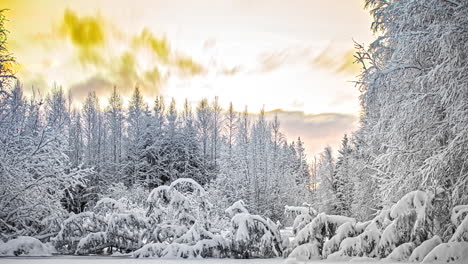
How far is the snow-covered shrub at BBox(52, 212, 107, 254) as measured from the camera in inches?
539

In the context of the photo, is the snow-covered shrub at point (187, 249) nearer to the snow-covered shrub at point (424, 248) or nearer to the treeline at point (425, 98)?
the treeline at point (425, 98)

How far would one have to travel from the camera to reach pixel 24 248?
12805mm

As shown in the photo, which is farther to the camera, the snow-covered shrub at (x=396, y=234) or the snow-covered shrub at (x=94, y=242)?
the snow-covered shrub at (x=94, y=242)

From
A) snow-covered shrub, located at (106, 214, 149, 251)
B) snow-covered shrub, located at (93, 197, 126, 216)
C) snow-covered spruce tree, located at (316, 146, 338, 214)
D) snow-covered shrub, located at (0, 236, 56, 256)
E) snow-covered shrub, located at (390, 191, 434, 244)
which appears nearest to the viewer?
snow-covered shrub, located at (390, 191, 434, 244)

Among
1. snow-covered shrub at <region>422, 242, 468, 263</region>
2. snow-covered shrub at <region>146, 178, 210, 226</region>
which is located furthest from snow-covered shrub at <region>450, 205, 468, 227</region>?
snow-covered shrub at <region>146, 178, 210, 226</region>

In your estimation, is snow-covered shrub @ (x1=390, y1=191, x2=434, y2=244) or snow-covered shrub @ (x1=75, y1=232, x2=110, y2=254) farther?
snow-covered shrub @ (x1=75, y1=232, x2=110, y2=254)

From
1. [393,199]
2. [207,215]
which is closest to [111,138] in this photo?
[207,215]

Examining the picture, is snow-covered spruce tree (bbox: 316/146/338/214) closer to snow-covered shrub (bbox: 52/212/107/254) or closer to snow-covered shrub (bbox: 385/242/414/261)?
snow-covered shrub (bbox: 52/212/107/254)

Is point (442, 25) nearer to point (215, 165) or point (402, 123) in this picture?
point (402, 123)

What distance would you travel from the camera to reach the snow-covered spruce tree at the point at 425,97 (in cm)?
854

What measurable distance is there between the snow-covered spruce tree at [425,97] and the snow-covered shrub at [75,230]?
10249 mm

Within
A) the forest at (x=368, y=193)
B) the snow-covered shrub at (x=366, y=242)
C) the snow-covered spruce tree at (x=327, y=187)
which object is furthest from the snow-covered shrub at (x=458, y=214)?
the snow-covered spruce tree at (x=327, y=187)

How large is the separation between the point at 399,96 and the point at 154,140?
1397 inches

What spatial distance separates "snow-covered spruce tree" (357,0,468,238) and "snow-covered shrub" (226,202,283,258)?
12.6 feet
